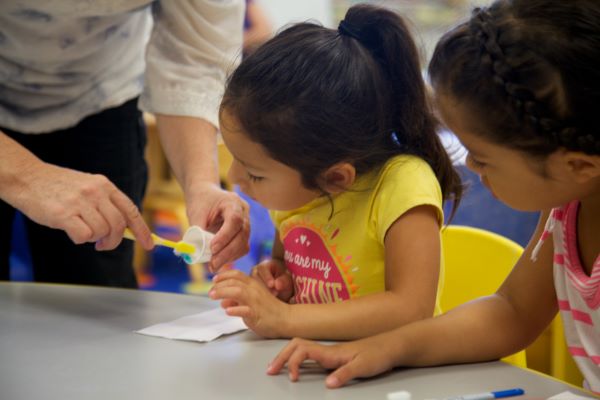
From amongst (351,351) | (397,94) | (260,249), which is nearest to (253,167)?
(397,94)

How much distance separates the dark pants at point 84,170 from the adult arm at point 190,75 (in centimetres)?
7

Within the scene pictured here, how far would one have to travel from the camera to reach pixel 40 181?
111 centimetres

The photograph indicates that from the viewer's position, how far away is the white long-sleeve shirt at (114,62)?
1.37 metres

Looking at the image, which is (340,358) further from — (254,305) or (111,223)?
(111,223)

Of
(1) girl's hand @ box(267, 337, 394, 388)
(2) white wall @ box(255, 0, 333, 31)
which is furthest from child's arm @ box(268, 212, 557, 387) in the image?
(2) white wall @ box(255, 0, 333, 31)

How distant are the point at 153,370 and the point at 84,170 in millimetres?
623

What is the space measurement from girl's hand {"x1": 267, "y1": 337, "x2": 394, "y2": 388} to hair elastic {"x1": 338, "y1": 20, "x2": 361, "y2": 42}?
0.47 m

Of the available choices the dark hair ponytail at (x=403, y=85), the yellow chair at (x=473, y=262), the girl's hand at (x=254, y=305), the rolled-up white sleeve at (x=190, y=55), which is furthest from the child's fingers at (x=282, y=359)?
the rolled-up white sleeve at (x=190, y=55)

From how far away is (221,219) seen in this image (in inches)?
51.1

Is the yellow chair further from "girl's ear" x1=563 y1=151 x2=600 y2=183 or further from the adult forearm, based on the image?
the adult forearm

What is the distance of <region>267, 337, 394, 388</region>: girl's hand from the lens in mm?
907

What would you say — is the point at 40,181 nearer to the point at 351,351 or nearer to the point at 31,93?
the point at 31,93

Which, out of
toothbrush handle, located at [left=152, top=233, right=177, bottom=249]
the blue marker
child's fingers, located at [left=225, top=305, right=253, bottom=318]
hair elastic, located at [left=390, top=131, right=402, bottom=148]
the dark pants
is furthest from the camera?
the dark pants

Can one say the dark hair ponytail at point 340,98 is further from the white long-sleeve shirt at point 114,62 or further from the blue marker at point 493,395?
the blue marker at point 493,395
